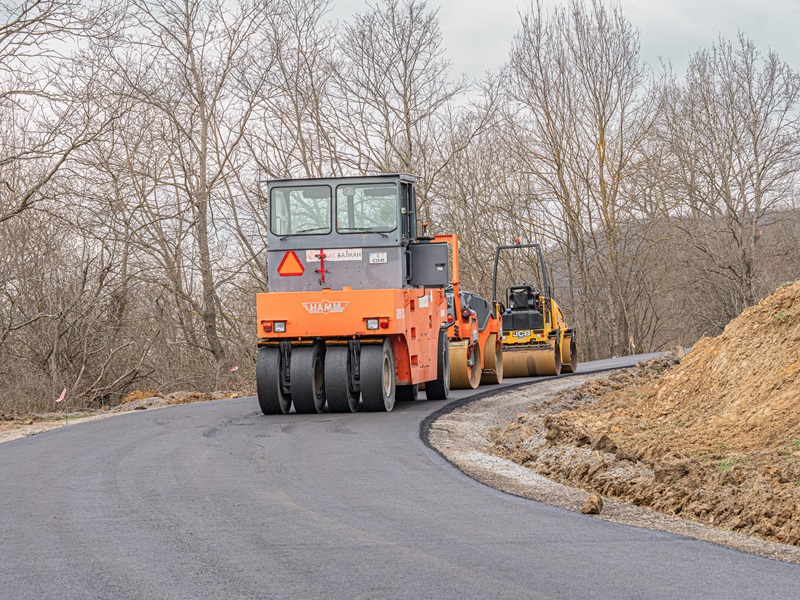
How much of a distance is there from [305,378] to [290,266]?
182 cm

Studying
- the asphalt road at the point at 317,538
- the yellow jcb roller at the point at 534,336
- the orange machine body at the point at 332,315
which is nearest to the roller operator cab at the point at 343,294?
the orange machine body at the point at 332,315

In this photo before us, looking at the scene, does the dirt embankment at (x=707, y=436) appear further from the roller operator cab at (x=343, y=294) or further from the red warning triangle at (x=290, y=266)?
the red warning triangle at (x=290, y=266)

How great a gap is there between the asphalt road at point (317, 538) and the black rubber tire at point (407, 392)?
237 inches

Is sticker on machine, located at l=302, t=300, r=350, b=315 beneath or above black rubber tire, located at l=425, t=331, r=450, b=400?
above

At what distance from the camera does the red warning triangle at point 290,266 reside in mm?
15523

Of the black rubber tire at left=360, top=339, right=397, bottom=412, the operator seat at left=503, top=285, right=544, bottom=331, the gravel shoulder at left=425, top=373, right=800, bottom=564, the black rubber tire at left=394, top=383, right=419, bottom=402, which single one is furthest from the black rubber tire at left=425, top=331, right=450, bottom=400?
the operator seat at left=503, top=285, right=544, bottom=331

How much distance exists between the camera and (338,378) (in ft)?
48.6

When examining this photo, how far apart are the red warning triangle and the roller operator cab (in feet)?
0.05

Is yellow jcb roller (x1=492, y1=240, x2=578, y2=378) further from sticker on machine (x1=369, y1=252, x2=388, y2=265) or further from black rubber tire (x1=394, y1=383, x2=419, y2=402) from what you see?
sticker on machine (x1=369, y1=252, x2=388, y2=265)

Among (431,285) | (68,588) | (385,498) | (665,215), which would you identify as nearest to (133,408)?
(431,285)

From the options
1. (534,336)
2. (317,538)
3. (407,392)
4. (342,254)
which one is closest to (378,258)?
(342,254)

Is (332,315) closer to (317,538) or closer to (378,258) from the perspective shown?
(378,258)

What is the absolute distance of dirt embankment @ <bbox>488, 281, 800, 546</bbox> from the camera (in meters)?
7.65

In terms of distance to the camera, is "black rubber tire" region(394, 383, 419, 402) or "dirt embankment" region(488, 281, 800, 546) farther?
"black rubber tire" region(394, 383, 419, 402)
